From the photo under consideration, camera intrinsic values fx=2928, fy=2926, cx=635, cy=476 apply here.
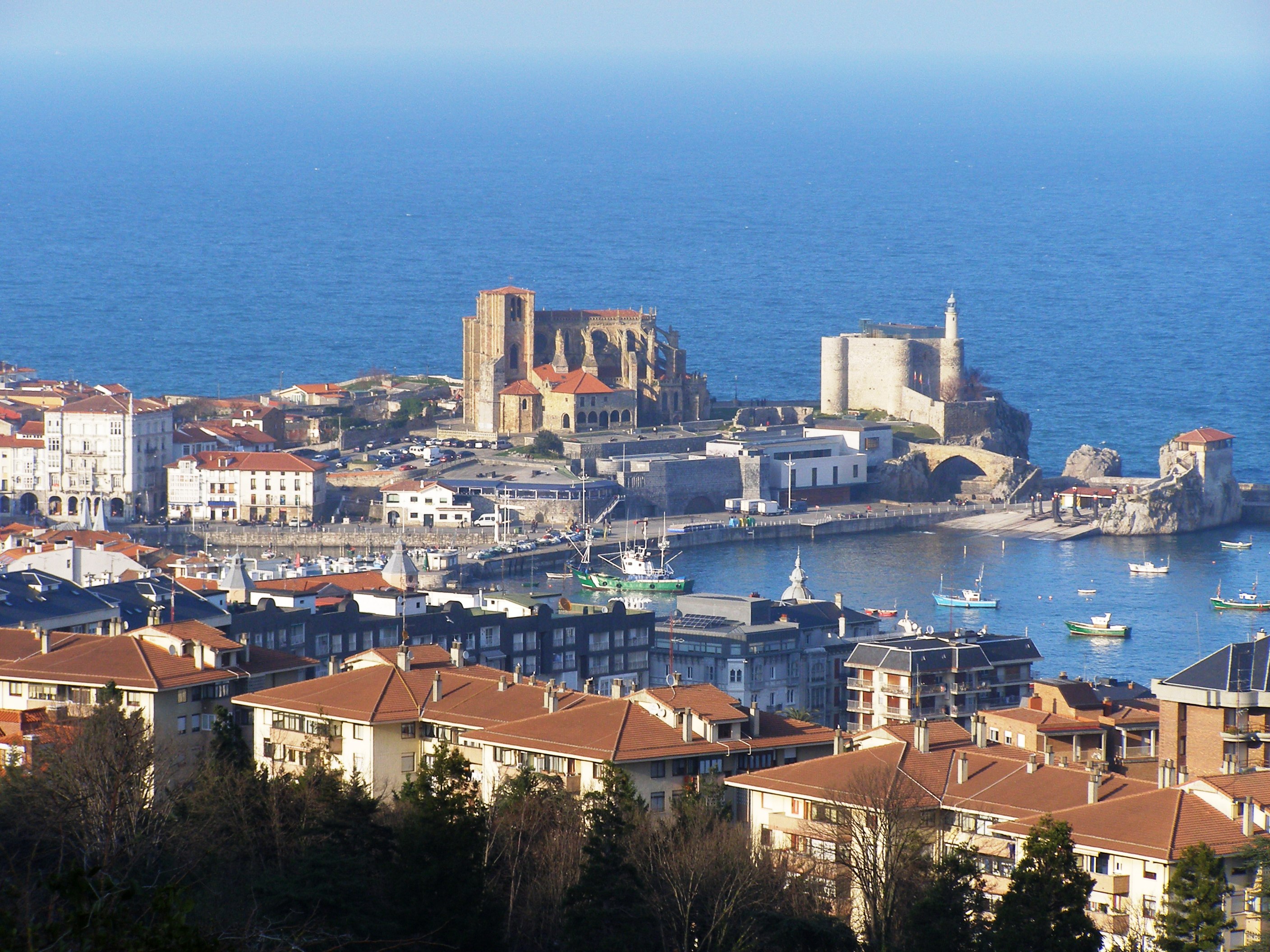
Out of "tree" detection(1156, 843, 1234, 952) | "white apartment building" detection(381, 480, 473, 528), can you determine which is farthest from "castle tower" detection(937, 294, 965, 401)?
"tree" detection(1156, 843, 1234, 952)

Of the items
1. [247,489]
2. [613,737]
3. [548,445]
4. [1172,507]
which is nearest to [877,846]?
[613,737]

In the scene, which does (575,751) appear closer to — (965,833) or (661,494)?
(965,833)

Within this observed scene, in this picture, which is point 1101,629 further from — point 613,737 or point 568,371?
point 613,737

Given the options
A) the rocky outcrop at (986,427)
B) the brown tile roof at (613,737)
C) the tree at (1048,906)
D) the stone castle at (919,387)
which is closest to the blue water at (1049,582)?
the rocky outcrop at (986,427)

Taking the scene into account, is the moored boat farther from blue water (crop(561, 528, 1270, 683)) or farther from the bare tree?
the bare tree

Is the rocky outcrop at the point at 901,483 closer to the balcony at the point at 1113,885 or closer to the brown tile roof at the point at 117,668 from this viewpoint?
the brown tile roof at the point at 117,668

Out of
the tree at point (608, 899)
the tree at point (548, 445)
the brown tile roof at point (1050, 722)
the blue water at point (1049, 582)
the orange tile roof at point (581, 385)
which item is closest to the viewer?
the tree at point (608, 899)

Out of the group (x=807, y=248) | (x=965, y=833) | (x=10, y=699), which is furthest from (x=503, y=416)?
(x=807, y=248)
